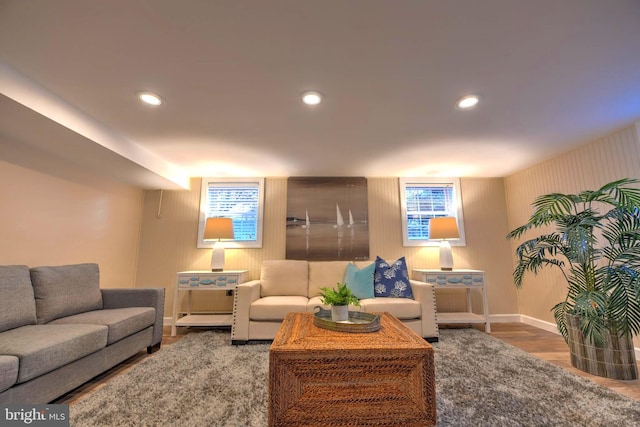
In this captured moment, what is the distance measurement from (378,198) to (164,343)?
129 inches

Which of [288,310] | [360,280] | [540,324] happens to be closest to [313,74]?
[288,310]

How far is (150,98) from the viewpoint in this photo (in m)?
2.04

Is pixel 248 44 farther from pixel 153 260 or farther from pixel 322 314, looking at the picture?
pixel 153 260

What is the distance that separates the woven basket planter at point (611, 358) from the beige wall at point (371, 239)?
168 cm

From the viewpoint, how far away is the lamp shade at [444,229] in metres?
3.64

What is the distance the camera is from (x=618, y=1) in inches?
50.8

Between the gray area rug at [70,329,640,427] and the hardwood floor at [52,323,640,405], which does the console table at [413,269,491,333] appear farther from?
the gray area rug at [70,329,640,427]

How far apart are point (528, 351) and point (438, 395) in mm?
1522

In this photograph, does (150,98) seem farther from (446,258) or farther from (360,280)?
(446,258)

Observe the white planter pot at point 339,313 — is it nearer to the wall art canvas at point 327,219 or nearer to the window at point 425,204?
the wall art canvas at point 327,219

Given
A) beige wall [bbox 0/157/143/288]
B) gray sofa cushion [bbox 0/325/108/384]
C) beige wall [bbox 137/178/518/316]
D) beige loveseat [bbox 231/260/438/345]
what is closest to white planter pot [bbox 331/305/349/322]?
beige loveseat [bbox 231/260/438/345]

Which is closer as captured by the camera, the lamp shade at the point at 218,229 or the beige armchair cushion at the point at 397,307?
the beige armchair cushion at the point at 397,307

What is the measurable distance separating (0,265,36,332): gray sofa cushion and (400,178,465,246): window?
3.94 meters

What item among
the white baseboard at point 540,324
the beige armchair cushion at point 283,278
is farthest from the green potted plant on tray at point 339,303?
the white baseboard at point 540,324
